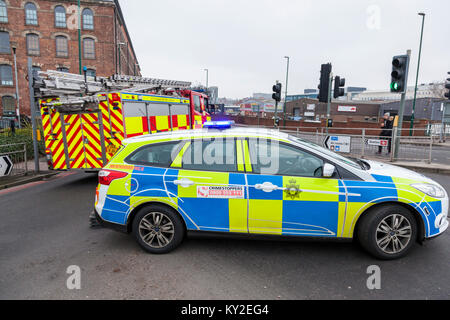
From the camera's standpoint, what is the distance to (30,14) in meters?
31.0

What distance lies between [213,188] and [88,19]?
33.5 metres

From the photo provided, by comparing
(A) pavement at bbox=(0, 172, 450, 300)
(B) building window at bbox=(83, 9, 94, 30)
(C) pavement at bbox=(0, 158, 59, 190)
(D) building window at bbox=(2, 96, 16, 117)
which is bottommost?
(C) pavement at bbox=(0, 158, 59, 190)

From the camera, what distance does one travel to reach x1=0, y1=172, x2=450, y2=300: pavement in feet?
10.3

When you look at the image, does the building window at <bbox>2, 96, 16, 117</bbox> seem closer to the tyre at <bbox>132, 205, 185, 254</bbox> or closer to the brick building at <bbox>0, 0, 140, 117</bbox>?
the brick building at <bbox>0, 0, 140, 117</bbox>

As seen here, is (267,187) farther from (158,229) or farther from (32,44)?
(32,44)

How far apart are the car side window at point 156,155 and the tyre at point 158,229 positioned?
22.3 inches

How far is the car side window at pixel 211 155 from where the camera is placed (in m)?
3.90

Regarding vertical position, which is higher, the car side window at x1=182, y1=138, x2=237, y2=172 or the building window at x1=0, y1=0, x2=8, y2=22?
the building window at x1=0, y1=0, x2=8, y2=22

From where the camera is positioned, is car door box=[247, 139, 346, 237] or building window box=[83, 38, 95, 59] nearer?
car door box=[247, 139, 346, 237]


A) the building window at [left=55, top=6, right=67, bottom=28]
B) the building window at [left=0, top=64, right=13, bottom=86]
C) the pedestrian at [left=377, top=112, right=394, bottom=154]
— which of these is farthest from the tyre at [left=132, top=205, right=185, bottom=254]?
the building window at [left=0, top=64, right=13, bottom=86]

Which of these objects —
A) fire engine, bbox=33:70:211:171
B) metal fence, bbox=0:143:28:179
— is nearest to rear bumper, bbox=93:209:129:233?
fire engine, bbox=33:70:211:171

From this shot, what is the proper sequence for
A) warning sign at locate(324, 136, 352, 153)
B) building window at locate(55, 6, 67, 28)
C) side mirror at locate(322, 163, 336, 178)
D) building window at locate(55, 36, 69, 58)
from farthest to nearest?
building window at locate(55, 36, 69, 58) < building window at locate(55, 6, 67, 28) < warning sign at locate(324, 136, 352, 153) < side mirror at locate(322, 163, 336, 178)

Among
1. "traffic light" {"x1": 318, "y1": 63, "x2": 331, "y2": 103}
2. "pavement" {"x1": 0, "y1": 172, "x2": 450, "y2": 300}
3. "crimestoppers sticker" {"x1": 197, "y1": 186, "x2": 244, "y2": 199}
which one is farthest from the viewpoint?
"traffic light" {"x1": 318, "y1": 63, "x2": 331, "y2": 103}

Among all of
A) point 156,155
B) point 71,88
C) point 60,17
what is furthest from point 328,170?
point 60,17
